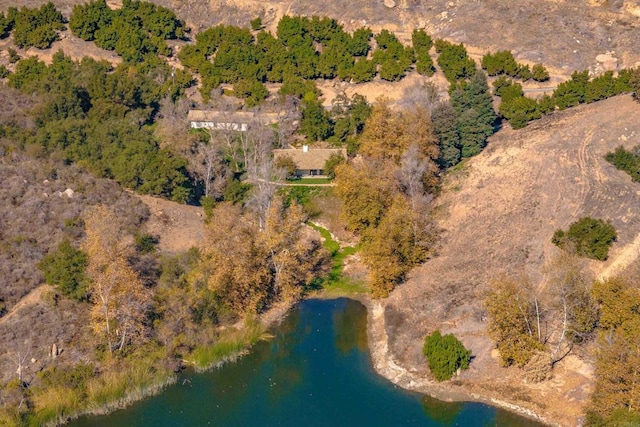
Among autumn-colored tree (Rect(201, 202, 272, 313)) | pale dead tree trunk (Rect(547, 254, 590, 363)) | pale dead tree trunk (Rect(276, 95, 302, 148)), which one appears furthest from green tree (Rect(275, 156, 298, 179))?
pale dead tree trunk (Rect(547, 254, 590, 363))

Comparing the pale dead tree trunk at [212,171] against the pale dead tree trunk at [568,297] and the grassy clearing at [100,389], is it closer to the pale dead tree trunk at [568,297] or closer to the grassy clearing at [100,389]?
the grassy clearing at [100,389]

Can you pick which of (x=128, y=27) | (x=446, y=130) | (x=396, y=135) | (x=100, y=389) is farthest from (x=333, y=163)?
(x=128, y=27)

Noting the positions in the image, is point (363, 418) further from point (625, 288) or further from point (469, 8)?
point (469, 8)

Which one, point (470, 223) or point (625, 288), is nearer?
point (625, 288)

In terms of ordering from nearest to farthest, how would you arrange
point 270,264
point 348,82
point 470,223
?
1. point 270,264
2. point 470,223
3. point 348,82

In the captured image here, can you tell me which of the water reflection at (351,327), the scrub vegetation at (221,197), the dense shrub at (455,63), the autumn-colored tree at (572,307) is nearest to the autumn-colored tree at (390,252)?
the scrub vegetation at (221,197)

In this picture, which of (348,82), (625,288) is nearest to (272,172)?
(348,82)

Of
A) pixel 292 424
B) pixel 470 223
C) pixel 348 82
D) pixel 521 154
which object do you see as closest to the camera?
pixel 292 424

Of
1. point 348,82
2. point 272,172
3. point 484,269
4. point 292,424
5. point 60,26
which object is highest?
point 60,26

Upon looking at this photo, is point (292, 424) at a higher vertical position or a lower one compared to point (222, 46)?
lower
